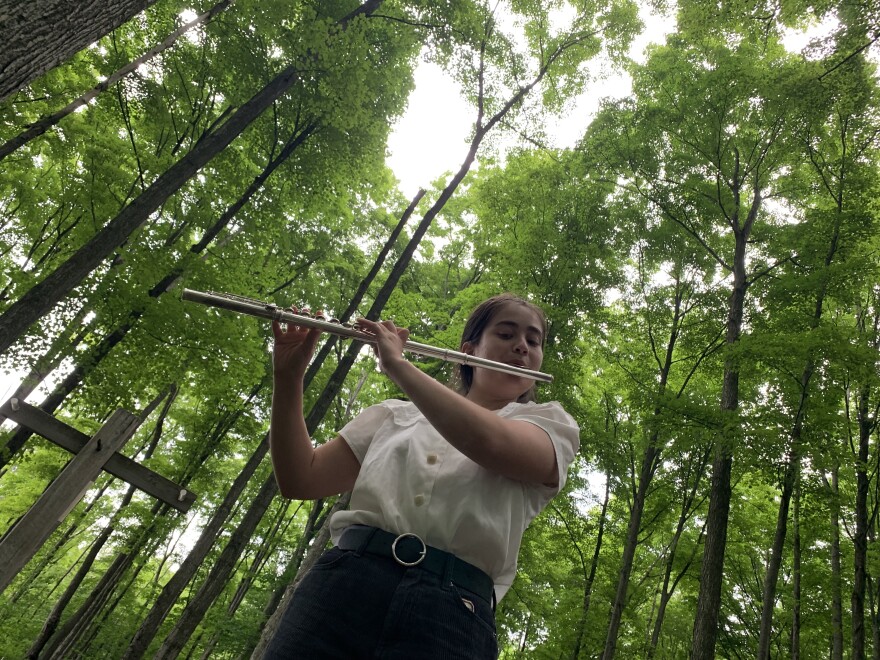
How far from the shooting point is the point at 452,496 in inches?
41.1

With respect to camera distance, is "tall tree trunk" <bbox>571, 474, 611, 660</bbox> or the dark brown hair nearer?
the dark brown hair

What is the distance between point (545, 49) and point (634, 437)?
7.25m

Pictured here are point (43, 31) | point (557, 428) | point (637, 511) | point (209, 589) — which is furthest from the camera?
point (637, 511)

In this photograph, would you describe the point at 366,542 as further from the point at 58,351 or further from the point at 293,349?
the point at 58,351

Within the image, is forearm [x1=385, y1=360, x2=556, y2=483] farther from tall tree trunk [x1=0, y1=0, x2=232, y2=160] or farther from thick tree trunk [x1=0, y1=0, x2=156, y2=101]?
tall tree trunk [x1=0, y1=0, x2=232, y2=160]

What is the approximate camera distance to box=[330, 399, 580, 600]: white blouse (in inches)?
39.2

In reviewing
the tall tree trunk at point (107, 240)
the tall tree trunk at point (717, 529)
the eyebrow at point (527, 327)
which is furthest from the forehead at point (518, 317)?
the tall tree trunk at point (717, 529)

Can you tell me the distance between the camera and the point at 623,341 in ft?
30.8

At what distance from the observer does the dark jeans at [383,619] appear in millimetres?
854

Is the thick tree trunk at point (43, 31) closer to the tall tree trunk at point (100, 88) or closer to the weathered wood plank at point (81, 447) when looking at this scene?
the weathered wood plank at point (81, 447)

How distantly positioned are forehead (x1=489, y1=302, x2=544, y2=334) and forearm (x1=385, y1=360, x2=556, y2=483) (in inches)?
18.3

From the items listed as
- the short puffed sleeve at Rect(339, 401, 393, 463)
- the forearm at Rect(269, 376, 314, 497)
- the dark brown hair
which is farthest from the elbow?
the dark brown hair

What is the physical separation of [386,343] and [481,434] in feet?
1.31

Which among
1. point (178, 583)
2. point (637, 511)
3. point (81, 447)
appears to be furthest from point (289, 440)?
point (637, 511)
